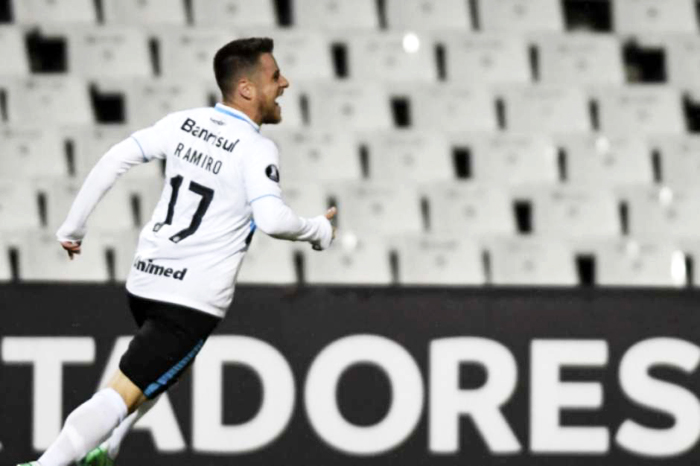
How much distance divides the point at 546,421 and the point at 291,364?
102 cm

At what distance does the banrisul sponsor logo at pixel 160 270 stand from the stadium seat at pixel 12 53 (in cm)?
311

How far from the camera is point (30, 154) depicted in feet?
22.7

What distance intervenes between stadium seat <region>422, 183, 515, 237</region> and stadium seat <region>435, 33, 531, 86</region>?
823mm

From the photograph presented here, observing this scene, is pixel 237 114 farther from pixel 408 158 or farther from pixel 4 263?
pixel 408 158

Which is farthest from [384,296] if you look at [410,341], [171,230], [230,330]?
[171,230]

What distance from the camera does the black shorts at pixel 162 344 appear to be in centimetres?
444

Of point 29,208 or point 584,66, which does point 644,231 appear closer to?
point 584,66

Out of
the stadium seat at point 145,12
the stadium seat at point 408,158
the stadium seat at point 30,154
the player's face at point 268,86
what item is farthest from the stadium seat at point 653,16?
the player's face at point 268,86

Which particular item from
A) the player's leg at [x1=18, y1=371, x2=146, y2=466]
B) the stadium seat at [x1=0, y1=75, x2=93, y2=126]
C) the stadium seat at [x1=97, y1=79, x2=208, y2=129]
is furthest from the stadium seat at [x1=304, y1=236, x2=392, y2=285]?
the player's leg at [x1=18, y1=371, x2=146, y2=466]

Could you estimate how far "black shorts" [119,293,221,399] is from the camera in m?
4.44

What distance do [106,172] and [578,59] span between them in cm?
379

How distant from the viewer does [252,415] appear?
5738 mm

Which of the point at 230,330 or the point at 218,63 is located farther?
the point at 230,330

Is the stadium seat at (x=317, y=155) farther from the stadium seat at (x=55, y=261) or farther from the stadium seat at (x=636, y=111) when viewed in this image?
the stadium seat at (x=636, y=111)
